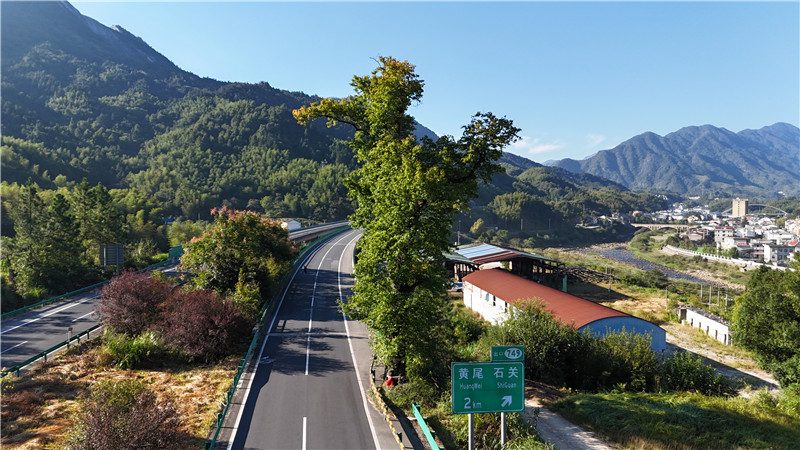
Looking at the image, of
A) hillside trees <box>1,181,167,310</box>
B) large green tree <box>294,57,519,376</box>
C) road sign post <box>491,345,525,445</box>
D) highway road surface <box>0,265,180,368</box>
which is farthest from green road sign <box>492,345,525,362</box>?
hillside trees <box>1,181,167,310</box>

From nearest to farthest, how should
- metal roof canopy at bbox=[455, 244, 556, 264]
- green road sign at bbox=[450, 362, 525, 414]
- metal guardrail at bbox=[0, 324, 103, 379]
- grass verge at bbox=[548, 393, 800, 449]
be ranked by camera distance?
green road sign at bbox=[450, 362, 525, 414], grass verge at bbox=[548, 393, 800, 449], metal guardrail at bbox=[0, 324, 103, 379], metal roof canopy at bbox=[455, 244, 556, 264]

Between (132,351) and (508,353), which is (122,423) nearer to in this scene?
(508,353)

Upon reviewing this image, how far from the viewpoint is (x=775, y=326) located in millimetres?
26344

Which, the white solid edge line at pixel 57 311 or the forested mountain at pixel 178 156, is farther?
the forested mountain at pixel 178 156

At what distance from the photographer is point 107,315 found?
2430 cm

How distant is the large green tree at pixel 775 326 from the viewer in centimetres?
2494

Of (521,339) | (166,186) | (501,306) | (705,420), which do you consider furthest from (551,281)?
(166,186)

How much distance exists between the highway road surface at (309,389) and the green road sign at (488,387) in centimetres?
608

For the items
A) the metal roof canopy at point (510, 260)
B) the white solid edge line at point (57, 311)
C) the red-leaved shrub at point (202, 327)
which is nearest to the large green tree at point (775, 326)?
the metal roof canopy at point (510, 260)

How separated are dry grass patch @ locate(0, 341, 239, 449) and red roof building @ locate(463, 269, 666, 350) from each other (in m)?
15.1

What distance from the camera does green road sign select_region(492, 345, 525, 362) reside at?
36.8 ft

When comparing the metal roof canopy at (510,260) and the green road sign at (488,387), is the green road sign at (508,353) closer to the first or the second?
the green road sign at (488,387)

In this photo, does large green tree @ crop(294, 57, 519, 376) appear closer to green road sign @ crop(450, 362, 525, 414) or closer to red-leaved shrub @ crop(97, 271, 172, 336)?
green road sign @ crop(450, 362, 525, 414)

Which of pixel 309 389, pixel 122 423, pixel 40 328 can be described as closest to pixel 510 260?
pixel 309 389
